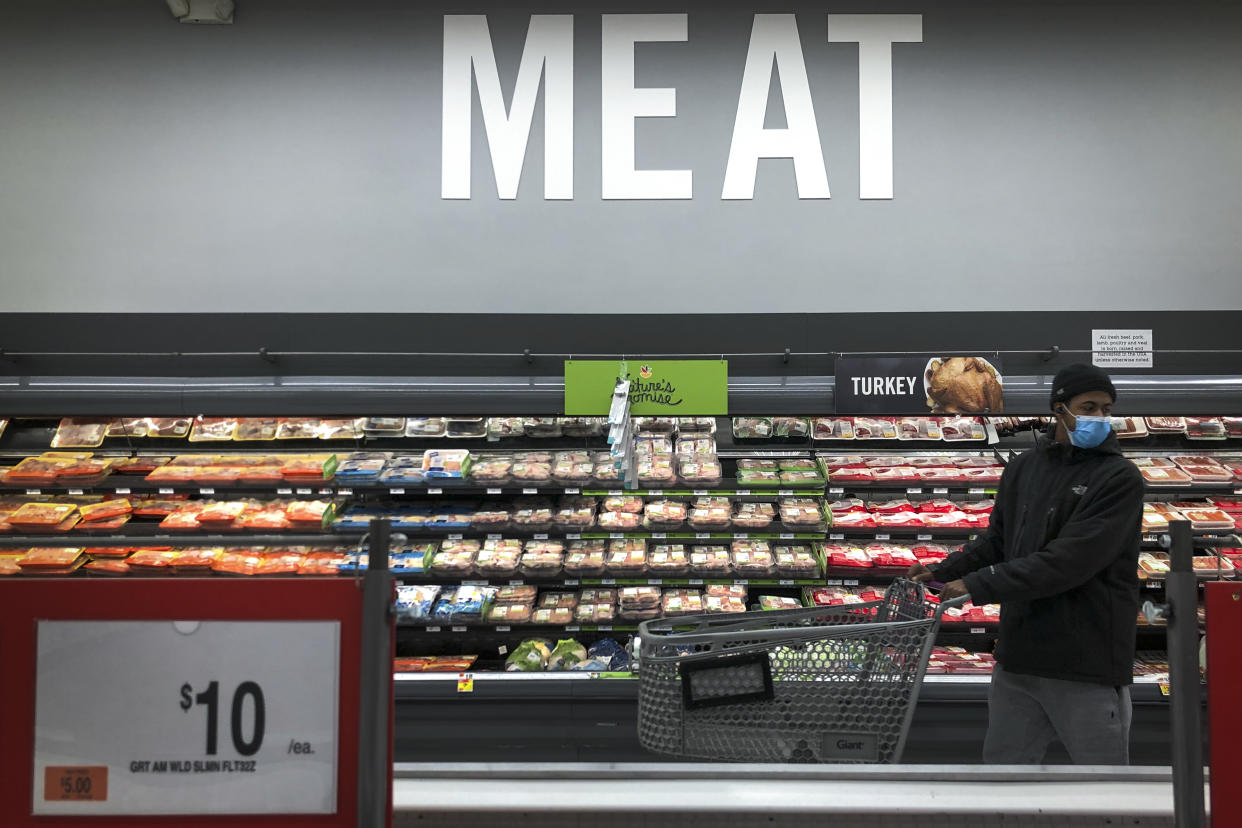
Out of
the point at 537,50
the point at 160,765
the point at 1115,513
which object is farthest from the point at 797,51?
the point at 160,765

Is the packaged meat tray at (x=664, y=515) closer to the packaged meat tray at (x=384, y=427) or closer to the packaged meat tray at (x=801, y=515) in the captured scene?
the packaged meat tray at (x=801, y=515)

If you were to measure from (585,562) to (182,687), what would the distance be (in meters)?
3.06

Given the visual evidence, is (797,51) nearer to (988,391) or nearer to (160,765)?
(988,391)

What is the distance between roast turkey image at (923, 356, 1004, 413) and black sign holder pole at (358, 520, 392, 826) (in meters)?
3.51

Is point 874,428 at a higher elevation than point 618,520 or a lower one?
higher

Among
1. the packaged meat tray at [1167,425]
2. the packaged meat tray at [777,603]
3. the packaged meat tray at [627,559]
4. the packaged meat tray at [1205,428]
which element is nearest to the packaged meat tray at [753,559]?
the packaged meat tray at [777,603]

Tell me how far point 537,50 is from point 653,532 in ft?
9.40

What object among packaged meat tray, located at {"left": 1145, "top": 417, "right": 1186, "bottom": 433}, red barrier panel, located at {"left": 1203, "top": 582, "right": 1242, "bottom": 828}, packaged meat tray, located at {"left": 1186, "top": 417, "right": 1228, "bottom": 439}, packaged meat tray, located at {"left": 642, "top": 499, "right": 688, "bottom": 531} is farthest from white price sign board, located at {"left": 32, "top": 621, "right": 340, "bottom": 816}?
packaged meat tray, located at {"left": 1186, "top": 417, "right": 1228, "bottom": 439}

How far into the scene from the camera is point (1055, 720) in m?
2.22

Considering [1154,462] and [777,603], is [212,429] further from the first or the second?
[1154,462]

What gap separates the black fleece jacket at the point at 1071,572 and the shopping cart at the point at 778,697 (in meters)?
0.32

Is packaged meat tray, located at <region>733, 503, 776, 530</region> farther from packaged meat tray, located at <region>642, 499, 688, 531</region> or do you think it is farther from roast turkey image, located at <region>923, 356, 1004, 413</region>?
roast turkey image, located at <region>923, 356, 1004, 413</region>

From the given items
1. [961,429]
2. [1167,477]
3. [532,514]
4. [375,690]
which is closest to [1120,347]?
[1167,477]

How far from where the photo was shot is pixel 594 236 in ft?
14.8
